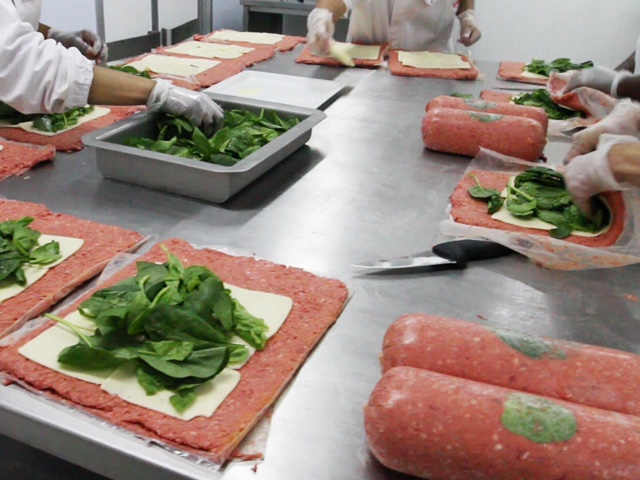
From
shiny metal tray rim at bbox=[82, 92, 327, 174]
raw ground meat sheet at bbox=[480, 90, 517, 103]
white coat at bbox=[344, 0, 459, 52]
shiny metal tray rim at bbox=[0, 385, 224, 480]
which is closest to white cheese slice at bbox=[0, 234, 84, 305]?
shiny metal tray rim at bbox=[0, 385, 224, 480]

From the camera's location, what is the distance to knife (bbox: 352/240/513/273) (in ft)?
4.08

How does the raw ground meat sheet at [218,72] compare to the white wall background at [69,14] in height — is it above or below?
below

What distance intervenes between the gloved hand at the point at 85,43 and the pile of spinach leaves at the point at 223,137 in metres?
0.80

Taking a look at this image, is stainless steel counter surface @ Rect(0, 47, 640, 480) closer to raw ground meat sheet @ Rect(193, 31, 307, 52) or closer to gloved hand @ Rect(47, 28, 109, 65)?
gloved hand @ Rect(47, 28, 109, 65)

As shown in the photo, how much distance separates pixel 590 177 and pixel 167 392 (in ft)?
3.58

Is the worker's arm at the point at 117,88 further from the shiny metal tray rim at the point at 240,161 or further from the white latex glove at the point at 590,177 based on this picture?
the white latex glove at the point at 590,177

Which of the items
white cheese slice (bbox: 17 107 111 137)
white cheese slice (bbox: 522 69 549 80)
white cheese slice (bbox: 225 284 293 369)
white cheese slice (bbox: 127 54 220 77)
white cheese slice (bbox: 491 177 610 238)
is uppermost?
white cheese slice (bbox: 522 69 549 80)

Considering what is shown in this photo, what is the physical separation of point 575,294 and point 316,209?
0.64 meters

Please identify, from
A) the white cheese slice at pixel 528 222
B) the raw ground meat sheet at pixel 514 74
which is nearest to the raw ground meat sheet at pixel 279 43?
the raw ground meat sheet at pixel 514 74

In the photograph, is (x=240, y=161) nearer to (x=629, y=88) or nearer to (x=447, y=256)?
(x=447, y=256)

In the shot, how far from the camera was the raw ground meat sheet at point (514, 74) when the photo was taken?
Answer: 8.87 ft

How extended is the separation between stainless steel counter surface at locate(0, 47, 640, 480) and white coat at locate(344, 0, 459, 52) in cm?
136

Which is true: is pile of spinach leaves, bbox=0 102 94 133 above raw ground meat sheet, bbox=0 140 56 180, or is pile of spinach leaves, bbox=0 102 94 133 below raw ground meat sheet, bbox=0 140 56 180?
above

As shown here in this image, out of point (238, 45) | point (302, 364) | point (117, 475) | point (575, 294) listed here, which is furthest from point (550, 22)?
point (117, 475)
